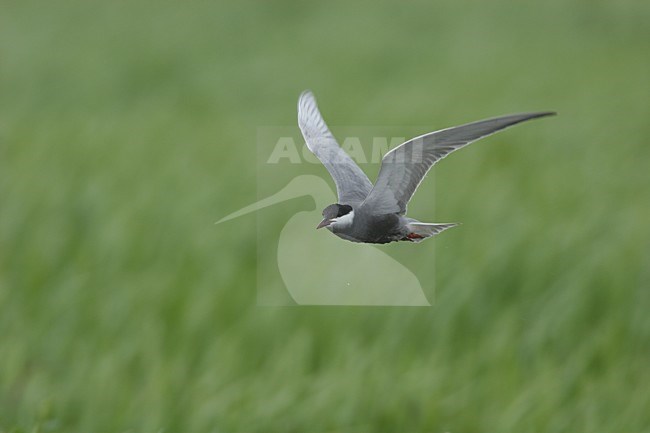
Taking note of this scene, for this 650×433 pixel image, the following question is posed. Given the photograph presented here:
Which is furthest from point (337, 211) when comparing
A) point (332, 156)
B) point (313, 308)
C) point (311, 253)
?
point (313, 308)

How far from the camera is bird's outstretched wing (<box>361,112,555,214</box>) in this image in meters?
0.91

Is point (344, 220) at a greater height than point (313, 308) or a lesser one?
greater

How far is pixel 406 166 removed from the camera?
0.95m

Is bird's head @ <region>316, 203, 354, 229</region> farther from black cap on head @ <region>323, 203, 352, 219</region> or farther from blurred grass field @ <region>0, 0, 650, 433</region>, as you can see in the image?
blurred grass field @ <region>0, 0, 650, 433</region>

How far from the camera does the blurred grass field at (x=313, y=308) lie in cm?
355

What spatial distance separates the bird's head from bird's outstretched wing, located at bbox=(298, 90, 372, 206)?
1 cm

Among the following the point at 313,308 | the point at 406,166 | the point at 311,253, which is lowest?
the point at 313,308

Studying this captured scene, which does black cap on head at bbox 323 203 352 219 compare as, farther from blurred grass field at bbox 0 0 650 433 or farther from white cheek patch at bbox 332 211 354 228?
blurred grass field at bbox 0 0 650 433

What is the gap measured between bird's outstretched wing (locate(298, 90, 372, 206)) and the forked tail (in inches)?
2.4

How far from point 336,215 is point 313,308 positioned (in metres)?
3.57

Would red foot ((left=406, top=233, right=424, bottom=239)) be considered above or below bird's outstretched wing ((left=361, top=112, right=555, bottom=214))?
below

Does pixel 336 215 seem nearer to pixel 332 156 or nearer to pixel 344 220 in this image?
pixel 344 220

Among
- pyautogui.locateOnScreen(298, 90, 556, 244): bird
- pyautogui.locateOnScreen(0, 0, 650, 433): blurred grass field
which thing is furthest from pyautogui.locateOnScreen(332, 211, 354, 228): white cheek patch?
pyautogui.locateOnScreen(0, 0, 650, 433): blurred grass field

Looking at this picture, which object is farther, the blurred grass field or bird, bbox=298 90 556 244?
the blurred grass field
